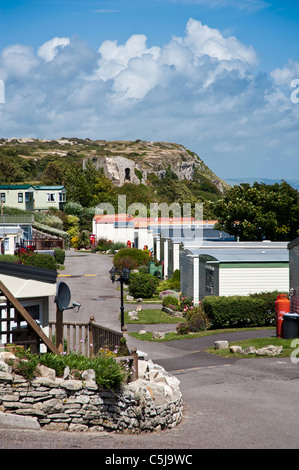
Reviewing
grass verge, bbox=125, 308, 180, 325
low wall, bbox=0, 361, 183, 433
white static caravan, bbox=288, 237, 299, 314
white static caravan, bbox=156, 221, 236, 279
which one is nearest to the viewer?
low wall, bbox=0, 361, 183, 433

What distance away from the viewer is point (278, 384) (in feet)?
47.6

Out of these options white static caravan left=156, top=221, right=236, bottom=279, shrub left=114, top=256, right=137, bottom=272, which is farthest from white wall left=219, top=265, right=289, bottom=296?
shrub left=114, top=256, right=137, bottom=272

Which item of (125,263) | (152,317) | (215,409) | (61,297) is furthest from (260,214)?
(61,297)

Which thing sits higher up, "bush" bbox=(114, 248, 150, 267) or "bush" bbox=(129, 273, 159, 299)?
"bush" bbox=(114, 248, 150, 267)

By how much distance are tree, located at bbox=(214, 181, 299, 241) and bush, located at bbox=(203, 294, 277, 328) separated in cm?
1854

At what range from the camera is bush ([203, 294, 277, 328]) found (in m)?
24.0

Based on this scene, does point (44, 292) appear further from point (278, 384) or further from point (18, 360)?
point (278, 384)

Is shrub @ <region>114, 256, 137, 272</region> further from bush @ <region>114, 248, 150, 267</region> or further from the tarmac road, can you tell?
the tarmac road

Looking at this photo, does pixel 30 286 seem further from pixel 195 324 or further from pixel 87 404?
pixel 195 324

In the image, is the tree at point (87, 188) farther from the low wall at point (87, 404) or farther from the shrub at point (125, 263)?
the low wall at point (87, 404)

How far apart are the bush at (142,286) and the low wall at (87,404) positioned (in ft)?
78.3

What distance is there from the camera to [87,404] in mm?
9672

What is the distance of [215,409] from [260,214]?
31676mm

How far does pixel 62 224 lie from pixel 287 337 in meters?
53.1
